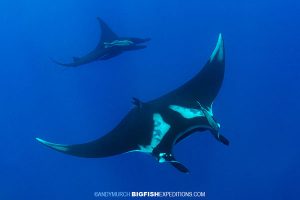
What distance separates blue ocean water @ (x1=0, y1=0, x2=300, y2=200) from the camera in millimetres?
3041

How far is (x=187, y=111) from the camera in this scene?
7.13 feet

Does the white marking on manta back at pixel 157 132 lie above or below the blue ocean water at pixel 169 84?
below

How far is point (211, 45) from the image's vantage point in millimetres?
3080

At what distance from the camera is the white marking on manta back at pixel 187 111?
7.03 ft

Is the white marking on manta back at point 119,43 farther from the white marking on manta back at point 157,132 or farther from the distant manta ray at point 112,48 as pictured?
the white marking on manta back at point 157,132

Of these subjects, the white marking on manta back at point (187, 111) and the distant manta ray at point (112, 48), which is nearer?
the white marking on manta back at point (187, 111)

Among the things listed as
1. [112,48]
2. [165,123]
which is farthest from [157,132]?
[112,48]

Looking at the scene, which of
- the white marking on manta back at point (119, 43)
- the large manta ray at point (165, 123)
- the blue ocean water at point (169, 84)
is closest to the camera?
the large manta ray at point (165, 123)

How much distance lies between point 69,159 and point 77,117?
1.43ft

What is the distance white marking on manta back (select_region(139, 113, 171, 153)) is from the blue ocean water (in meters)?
0.93

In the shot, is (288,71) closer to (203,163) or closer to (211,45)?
(211,45)

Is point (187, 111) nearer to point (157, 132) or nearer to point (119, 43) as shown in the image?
point (157, 132)

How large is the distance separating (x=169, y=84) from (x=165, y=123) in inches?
38.4

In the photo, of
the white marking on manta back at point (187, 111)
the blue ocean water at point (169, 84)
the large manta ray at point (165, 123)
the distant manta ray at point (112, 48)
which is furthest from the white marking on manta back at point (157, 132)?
the blue ocean water at point (169, 84)
